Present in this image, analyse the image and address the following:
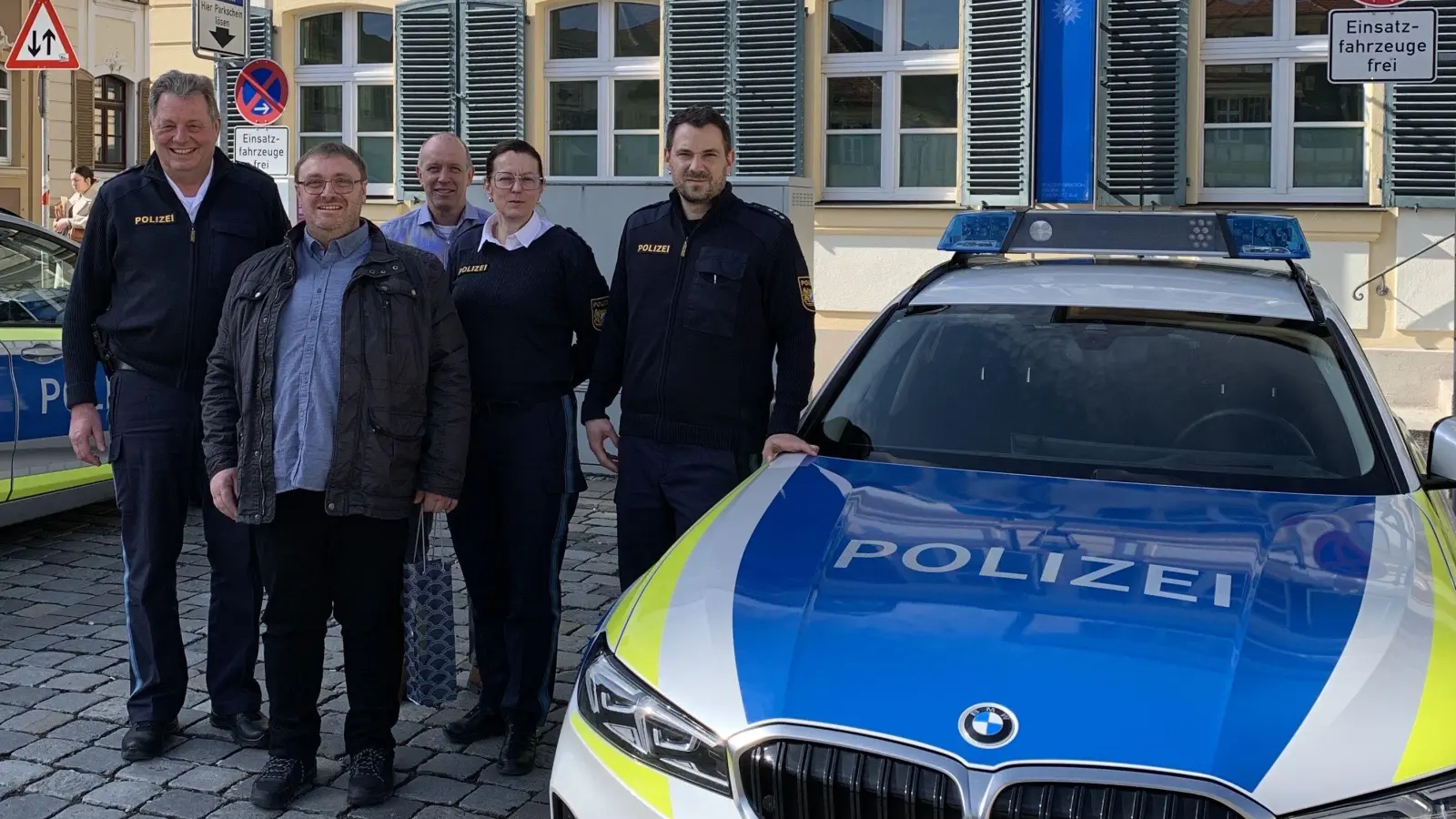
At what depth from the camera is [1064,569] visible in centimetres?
286

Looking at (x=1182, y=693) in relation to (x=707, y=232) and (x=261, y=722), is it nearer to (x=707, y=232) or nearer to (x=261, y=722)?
(x=707, y=232)

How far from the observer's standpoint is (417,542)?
4176mm

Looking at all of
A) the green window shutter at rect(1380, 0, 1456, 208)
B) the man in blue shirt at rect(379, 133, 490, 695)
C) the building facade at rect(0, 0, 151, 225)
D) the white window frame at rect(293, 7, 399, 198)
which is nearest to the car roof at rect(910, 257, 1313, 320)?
the man in blue shirt at rect(379, 133, 490, 695)

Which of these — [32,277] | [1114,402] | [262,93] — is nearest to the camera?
[1114,402]

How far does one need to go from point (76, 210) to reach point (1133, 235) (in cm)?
1371

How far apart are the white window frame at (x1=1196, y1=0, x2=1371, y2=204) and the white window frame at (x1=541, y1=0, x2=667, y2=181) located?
4401 mm

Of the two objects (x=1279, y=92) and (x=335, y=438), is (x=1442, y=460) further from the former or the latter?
(x=1279, y=92)

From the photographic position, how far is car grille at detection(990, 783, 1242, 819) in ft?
7.36

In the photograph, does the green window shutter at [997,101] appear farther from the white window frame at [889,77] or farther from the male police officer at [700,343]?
the male police officer at [700,343]

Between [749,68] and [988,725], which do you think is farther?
[749,68]

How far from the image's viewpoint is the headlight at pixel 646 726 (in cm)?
250

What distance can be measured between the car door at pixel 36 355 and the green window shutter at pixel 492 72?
617cm

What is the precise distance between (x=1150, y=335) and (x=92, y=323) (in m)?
2.94

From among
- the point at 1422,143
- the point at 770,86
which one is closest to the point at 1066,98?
the point at 770,86
